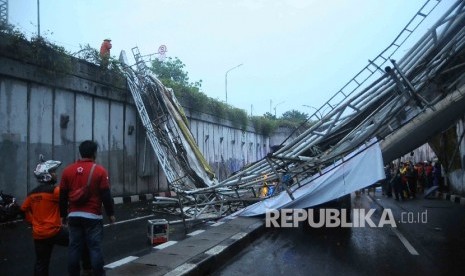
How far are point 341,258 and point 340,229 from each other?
3.18m

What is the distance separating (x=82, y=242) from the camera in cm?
452

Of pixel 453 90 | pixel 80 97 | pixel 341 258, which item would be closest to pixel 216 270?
pixel 341 258

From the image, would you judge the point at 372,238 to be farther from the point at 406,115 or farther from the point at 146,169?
the point at 146,169

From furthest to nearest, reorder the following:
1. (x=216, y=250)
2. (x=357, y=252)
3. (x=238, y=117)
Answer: (x=238, y=117), (x=357, y=252), (x=216, y=250)

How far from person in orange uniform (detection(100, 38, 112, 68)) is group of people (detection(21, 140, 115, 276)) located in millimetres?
11867

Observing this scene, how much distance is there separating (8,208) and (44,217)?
23.2 ft

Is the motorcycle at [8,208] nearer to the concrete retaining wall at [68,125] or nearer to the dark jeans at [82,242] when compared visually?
the concrete retaining wall at [68,125]

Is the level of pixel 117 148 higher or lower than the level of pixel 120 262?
higher

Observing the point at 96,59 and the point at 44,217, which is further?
the point at 96,59

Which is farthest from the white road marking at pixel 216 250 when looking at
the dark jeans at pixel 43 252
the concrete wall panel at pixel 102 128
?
the concrete wall panel at pixel 102 128

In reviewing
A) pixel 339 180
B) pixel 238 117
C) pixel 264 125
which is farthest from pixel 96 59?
pixel 264 125

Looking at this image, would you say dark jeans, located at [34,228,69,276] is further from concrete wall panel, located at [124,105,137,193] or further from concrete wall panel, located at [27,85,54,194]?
concrete wall panel, located at [124,105,137,193]

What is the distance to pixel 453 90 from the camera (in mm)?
8281

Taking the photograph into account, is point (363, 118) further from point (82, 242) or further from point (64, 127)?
point (64, 127)
